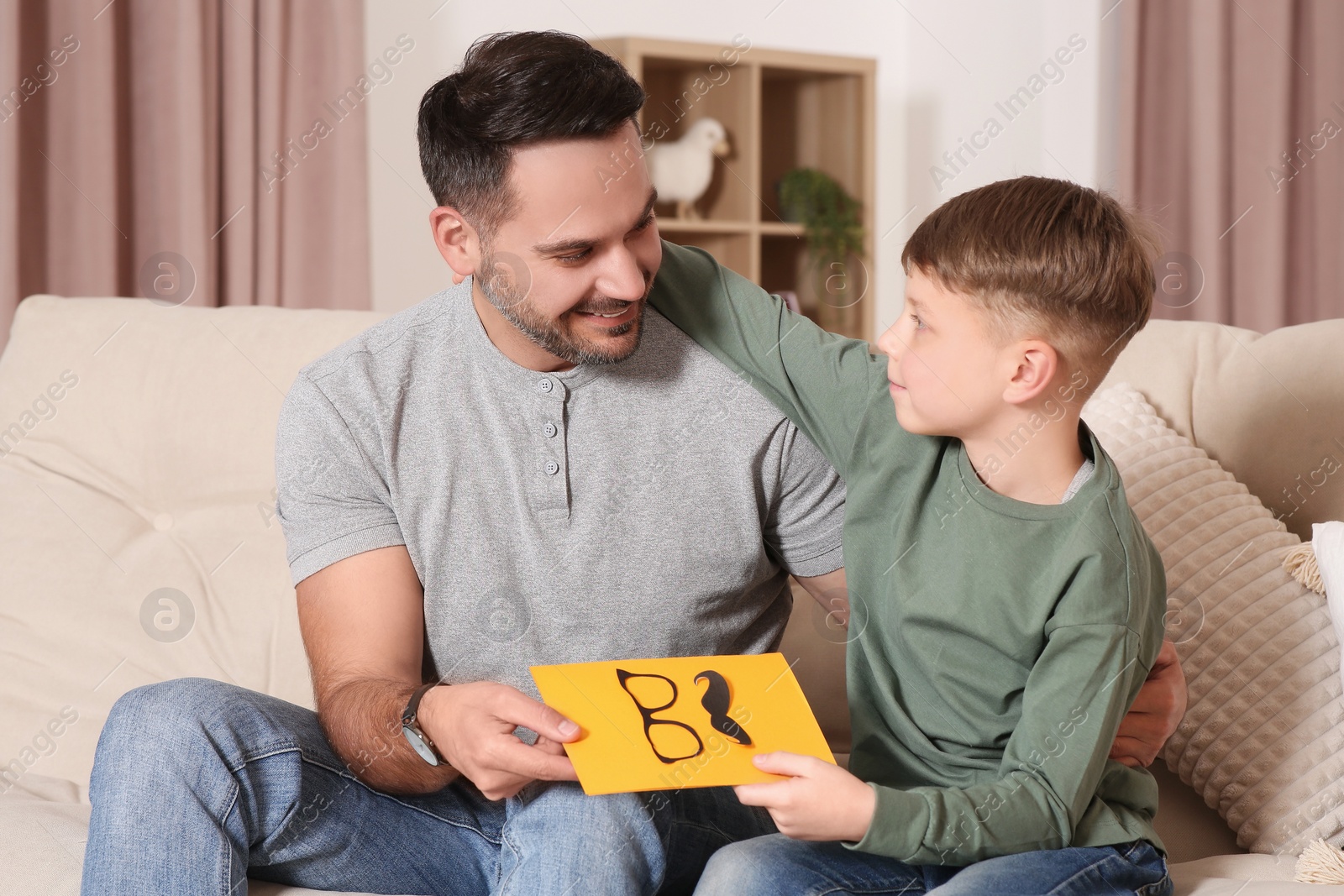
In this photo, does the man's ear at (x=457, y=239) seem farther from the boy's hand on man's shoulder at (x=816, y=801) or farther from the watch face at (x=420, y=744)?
the boy's hand on man's shoulder at (x=816, y=801)

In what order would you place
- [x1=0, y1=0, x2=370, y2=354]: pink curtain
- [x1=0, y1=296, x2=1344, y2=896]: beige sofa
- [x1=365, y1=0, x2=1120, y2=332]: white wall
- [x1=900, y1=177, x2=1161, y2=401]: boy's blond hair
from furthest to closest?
[x1=365, y1=0, x2=1120, y2=332]: white wall
[x1=0, y1=0, x2=370, y2=354]: pink curtain
[x1=0, y1=296, x2=1344, y2=896]: beige sofa
[x1=900, y1=177, x2=1161, y2=401]: boy's blond hair

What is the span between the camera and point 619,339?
3.96ft

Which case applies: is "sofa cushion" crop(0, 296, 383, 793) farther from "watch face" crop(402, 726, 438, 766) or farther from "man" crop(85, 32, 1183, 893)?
"watch face" crop(402, 726, 438, 766)

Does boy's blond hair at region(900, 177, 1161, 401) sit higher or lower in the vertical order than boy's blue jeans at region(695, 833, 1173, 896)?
higher

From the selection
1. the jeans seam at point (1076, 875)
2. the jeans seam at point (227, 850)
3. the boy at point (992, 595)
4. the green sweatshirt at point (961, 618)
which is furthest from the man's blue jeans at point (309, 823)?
the jeans seam at point (1076, 875)

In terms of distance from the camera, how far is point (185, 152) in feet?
8.01

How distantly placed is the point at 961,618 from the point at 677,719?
275 mm

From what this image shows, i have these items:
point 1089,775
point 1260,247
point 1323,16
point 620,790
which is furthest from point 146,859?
point 1323,16

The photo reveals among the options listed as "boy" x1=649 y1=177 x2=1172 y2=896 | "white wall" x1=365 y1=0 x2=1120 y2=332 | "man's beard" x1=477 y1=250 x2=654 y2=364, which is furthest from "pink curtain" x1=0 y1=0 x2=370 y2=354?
"boy" x1=649 y1=177 x2=1172 y2=896

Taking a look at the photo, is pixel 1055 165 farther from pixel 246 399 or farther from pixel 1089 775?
pixel 1089 775

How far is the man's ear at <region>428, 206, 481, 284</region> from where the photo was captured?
1286mm

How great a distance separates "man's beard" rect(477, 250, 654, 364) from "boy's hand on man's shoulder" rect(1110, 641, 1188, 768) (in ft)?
1.96

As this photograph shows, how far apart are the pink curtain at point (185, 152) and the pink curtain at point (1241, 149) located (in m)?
1.89

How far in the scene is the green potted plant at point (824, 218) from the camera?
10.5ft
